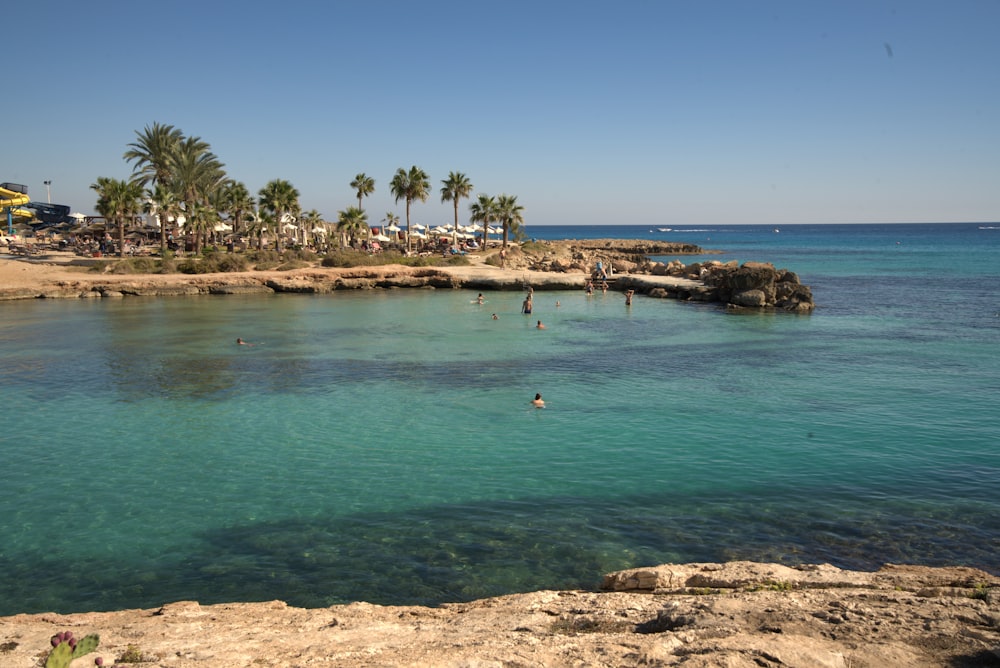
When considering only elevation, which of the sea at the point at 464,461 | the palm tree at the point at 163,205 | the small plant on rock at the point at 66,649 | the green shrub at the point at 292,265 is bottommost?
the sea at the point at 464,461

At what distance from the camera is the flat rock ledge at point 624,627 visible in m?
6.38

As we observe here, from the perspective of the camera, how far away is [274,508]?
13305 mm

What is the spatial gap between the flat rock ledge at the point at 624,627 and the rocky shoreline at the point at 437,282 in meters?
39.1

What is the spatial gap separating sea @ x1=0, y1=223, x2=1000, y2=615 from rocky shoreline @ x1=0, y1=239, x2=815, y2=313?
41.4 feet

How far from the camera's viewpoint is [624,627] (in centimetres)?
737

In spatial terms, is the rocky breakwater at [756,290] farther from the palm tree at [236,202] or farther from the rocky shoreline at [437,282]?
the palm tree at [236,202]

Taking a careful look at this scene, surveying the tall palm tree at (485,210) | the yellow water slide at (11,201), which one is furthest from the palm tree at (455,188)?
the yellow water slide at (11,201)

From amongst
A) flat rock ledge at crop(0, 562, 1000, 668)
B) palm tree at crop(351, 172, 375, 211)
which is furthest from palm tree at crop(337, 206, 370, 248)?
flat rock ledge at crop(0, 562, 1000, 668)

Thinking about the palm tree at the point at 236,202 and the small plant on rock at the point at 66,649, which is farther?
the palm tree at the point at 236,202

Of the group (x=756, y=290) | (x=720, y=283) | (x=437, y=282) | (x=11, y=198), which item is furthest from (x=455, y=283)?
(x=11, y=198)

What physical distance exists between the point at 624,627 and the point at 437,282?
5312cm

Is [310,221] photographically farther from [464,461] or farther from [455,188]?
[464,461]

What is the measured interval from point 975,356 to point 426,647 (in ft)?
101

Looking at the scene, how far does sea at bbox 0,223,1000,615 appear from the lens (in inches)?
434
